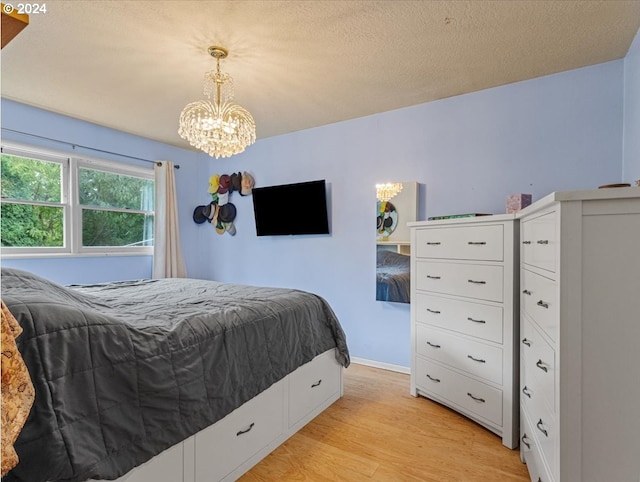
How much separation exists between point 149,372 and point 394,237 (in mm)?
2283

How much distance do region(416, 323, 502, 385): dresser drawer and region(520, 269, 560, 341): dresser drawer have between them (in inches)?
17.6

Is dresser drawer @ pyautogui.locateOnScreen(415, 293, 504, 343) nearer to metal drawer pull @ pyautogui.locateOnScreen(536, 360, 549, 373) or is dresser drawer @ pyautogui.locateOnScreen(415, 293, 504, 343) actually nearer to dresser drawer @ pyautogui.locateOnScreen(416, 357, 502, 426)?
dresser drawer @ pyautogui.locateOnScreen(416, 357, 502, 426)

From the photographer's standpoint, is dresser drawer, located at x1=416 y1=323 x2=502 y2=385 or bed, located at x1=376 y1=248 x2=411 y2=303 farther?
bed, located at x1=376 y1=248 x2=411 y2=303

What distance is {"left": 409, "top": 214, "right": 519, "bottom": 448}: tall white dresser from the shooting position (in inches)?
74.6

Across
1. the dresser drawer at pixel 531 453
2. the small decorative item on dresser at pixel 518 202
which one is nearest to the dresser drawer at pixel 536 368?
the dresser drawer at pixel 531 453

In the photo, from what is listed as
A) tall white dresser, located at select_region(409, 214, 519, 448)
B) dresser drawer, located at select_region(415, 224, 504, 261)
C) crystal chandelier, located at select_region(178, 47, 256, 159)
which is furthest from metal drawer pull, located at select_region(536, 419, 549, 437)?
crystal chandelier, located at select_region(178, 47, 256, 159)

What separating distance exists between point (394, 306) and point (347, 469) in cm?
160

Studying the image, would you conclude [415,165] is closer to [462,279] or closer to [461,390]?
[462,279]

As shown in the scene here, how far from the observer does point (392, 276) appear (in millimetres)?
3002

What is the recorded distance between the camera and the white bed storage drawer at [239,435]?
1432 mm

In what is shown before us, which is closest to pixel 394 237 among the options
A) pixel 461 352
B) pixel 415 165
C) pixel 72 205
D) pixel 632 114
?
pixel 415 165

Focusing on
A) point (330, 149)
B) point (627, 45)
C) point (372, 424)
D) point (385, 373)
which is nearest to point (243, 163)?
A: point (330, 149)

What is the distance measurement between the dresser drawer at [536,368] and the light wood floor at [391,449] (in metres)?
0.41

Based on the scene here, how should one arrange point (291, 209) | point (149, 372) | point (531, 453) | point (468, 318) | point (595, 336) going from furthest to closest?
point (291, 209)
point (468, 318)
point (531, 453)
point (149, 372)
point (595, 336)
